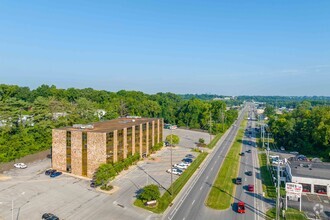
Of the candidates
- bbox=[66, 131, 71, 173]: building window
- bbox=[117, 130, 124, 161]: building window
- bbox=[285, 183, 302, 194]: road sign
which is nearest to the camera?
bbox=[285, 183, 302, 194]: road sign

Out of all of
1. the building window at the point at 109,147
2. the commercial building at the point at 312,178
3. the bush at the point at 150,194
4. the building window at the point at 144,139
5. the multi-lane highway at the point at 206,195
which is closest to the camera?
the multi-lane highway at the point at 206,195

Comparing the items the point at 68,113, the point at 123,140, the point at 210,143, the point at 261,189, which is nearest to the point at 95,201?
the point at 123,140

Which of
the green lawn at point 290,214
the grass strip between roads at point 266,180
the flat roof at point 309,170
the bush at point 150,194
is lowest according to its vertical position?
the green lawn at point 290,214

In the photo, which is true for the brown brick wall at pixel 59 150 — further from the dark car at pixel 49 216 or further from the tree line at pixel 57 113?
the dark car at pixel 49 216

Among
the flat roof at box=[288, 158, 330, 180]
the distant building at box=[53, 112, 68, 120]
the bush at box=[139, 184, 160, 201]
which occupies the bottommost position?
the bush at box=[139, 184, 160, 201]

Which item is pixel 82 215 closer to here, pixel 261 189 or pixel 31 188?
pixel 31 188

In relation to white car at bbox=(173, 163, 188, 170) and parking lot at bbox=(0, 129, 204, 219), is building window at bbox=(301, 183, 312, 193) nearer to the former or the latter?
parking lot at bbox=(0, 129, 204, 219)

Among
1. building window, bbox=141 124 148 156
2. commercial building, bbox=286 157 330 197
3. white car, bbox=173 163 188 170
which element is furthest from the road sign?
building window, bbox=141 124 148 156

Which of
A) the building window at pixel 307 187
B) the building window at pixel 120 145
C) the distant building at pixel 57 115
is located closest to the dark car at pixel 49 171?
the building window at pixel 120 145
